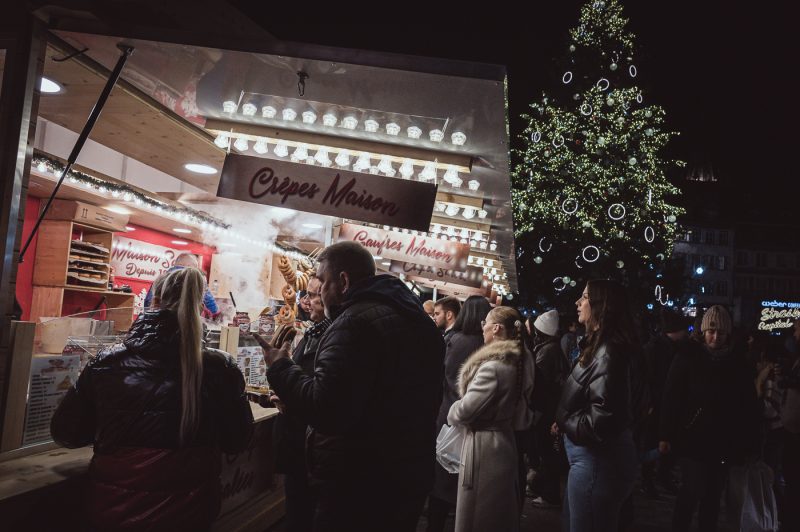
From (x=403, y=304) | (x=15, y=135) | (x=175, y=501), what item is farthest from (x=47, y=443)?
(x=403, y=304)

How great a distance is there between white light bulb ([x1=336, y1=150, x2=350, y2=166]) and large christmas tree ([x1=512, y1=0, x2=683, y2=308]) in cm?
1936

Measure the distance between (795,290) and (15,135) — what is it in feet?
278

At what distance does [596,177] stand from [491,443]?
860 inches

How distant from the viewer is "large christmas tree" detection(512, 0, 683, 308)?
2352cm

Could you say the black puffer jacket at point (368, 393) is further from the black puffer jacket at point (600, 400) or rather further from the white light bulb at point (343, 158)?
the white light bulb at point (343, 158)

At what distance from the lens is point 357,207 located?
5098 mm

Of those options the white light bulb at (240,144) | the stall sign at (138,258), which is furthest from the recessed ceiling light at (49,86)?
the stall sign at (138,258)

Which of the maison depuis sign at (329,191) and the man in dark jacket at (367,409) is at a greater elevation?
the maison depuis sign at (329,191)

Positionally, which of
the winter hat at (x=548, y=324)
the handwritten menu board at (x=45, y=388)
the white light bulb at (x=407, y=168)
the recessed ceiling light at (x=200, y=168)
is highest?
the recessed ceiling light at (x=200, y=168)

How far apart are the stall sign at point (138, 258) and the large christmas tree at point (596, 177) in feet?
54.0

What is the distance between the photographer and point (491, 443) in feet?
14.3

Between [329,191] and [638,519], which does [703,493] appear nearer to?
[638,519]

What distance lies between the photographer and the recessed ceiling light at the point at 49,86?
426 centimetres

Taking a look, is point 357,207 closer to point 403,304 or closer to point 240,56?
point 240,56
